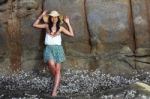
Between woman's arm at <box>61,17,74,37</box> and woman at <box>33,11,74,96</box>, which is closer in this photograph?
woman at <box>33,11,74,96</box>

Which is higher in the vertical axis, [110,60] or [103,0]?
[103,0]

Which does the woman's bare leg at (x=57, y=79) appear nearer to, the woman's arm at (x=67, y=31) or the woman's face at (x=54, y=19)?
the woman's arm at (x=67, y=31)

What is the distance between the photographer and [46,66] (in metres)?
9.74

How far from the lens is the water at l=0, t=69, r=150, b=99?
356 inches

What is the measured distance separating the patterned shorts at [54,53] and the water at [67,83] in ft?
1.70

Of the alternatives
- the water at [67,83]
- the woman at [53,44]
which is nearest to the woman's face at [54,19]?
the woman at [53,44]

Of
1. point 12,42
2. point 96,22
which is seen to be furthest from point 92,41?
point 12,42

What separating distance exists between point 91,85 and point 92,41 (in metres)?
0.94

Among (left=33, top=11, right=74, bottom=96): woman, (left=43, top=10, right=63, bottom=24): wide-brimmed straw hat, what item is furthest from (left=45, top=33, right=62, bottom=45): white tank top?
(left=43, top=10, right=63, bottom=24): wide-brimmed straw hat

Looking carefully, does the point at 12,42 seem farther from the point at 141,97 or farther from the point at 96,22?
the point at 141,97

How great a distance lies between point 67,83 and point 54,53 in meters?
0.74

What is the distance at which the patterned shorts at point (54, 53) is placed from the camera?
9273mm

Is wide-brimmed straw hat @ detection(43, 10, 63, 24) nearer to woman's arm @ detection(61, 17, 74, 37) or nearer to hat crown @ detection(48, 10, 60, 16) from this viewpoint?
hat crown @ detection(48, 10, 60, 16)

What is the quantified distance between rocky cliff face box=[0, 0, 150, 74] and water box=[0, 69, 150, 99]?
0.54 feet
